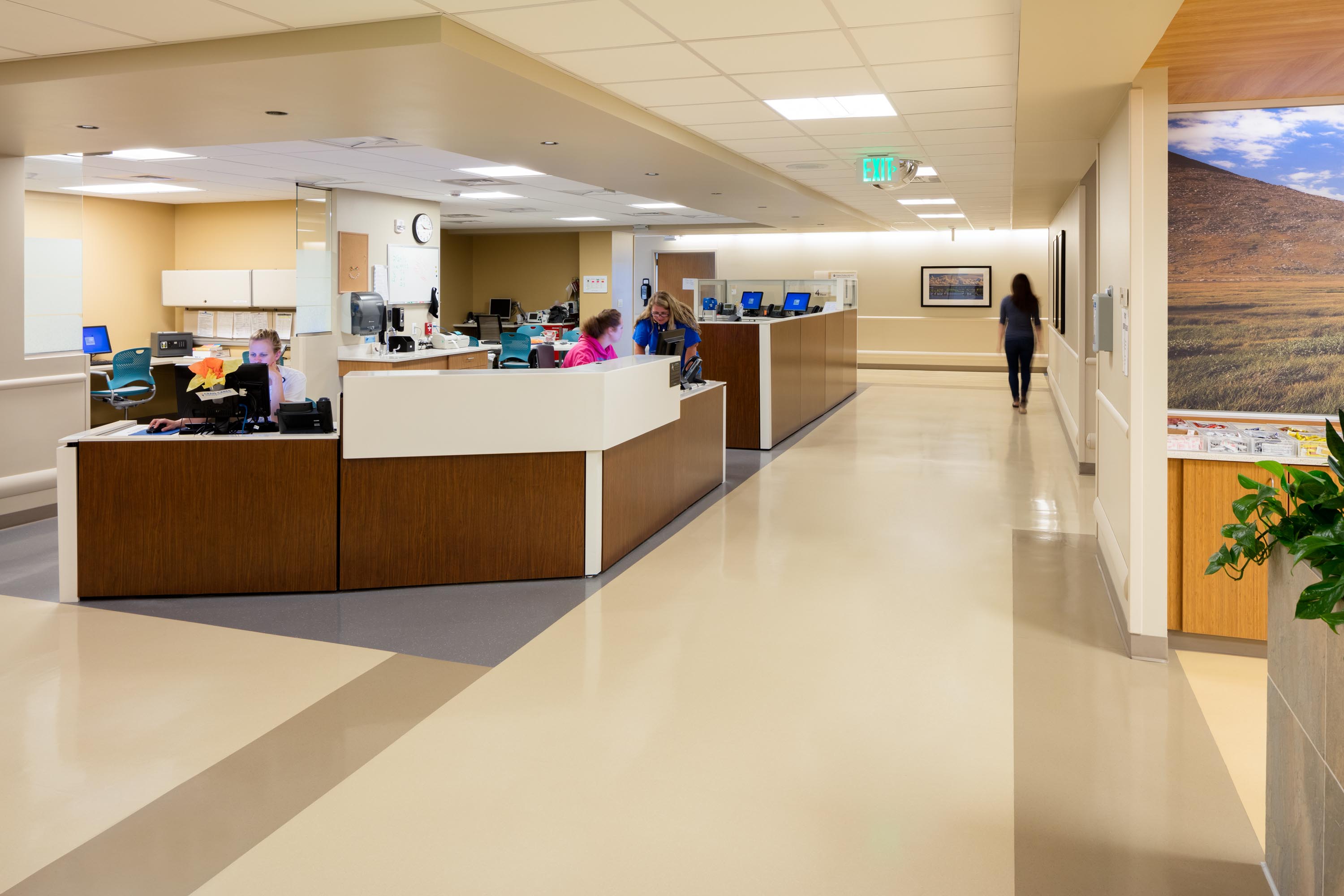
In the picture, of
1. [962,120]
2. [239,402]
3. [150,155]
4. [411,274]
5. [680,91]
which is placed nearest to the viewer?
[239,402]

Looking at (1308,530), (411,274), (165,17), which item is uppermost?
(411,274)

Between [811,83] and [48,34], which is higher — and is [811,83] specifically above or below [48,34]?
above

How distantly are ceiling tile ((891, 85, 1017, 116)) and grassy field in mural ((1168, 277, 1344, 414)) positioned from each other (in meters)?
1.59

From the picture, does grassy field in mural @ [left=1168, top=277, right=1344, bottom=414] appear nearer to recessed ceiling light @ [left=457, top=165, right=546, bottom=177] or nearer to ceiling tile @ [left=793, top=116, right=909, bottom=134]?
ceiling tile @ [left=793, top=116, right=909, bottom=134]

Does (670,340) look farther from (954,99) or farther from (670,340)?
(954,99)

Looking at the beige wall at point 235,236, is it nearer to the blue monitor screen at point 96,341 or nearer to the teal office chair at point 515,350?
the blue monitor screen at point 96,341

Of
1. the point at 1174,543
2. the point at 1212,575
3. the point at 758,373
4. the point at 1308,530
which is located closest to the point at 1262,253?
the point at 1174,543

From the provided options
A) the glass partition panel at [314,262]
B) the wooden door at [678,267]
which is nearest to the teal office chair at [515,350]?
the glass partition panel at [314,262]

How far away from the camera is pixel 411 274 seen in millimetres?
11922

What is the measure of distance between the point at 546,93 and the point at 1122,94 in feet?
8.94

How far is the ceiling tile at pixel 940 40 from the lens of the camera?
4090 mm

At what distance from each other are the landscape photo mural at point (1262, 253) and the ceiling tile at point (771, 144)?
3.04 m

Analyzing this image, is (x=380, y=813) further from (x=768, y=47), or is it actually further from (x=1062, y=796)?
(x=768, y=47)

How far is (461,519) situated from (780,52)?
2.77 metres
